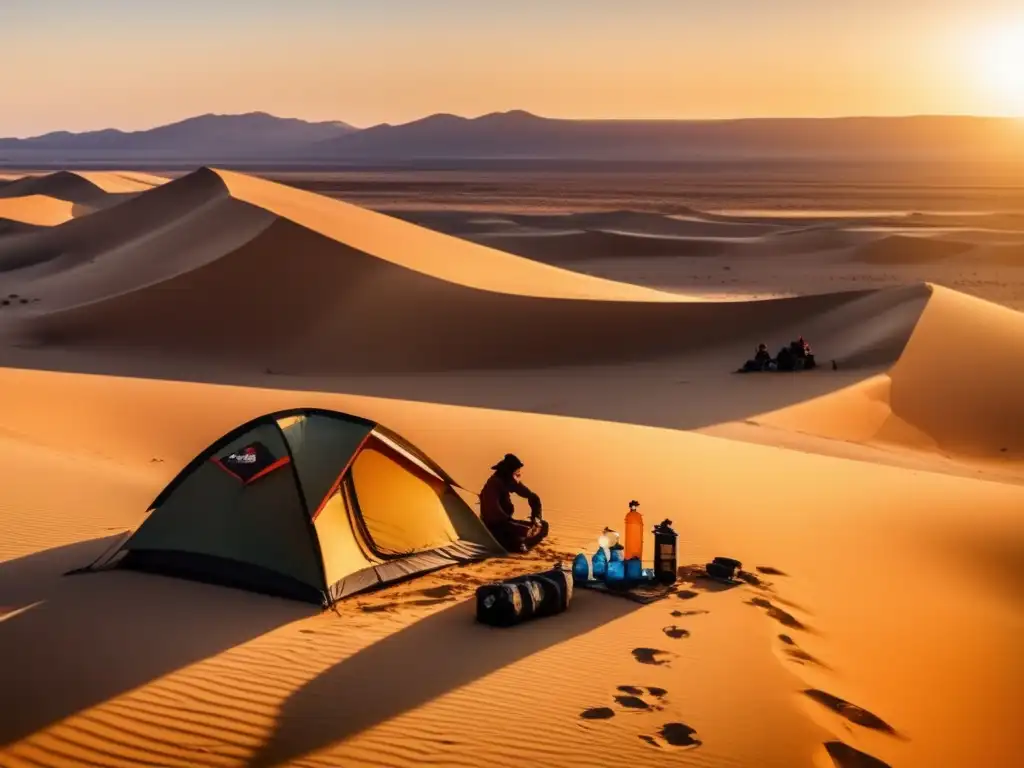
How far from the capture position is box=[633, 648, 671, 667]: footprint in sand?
7254 mm

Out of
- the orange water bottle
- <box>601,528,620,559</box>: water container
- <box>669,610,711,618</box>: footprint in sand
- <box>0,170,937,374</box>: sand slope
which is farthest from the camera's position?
<box>0,170,937,374</box>: sand slope

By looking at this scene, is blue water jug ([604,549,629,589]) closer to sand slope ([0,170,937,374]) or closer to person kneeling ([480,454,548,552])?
person kneeling ([480,454,548,552])

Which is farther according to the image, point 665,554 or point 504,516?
point 504,516

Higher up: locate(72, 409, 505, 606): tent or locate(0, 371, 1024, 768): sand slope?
locate(72, 409, 505, 606): tent

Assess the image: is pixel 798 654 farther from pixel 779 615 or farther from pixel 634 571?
pixel 634 571

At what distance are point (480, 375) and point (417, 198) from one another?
6677cm

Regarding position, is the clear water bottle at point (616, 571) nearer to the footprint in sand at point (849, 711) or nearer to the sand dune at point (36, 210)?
the footprint in sand at point (849, 711)

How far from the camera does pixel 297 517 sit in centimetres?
826

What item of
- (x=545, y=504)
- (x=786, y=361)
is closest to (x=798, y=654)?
(x=545, y=504)

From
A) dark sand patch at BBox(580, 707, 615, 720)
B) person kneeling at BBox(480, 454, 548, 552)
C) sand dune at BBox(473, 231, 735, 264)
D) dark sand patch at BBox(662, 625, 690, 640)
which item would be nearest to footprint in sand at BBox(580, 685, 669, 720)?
dark sand patch at BBox(580, 707, 615, 720)

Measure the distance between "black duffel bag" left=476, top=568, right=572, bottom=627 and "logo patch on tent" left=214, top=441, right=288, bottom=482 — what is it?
179cm

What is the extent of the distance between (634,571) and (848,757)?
2.63 meters

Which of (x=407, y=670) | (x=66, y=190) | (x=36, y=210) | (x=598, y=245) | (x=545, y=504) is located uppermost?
(x=66, y=190)

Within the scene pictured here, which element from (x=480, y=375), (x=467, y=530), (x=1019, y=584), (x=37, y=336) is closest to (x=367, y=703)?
(x=467, y=530)
